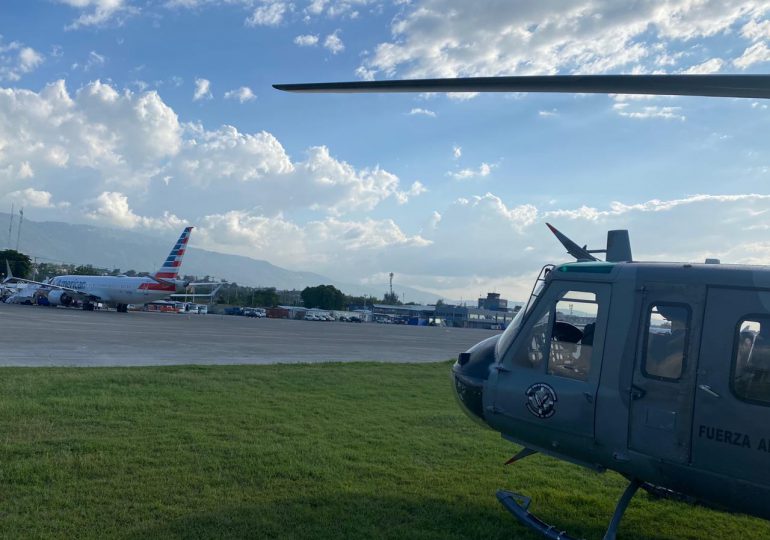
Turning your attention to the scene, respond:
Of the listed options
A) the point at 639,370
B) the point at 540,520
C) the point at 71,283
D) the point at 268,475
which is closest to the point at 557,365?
the point at 639,370

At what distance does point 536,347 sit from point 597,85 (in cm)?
294

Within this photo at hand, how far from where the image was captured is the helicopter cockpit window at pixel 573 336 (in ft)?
18.6

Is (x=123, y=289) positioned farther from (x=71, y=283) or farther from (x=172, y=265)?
(x=71, y=283)

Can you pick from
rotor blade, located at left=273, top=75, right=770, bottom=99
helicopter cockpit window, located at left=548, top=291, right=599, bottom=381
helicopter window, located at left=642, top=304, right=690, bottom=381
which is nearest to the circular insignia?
helicopter cockpit window, located at left=548, top=291, right=599, bottom=381

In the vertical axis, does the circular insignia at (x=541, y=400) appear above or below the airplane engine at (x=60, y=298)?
above

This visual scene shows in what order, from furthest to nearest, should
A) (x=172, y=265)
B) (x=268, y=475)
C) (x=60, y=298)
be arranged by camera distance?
(x=60, y=298), (x=172, y=265), (x=268, y=475)

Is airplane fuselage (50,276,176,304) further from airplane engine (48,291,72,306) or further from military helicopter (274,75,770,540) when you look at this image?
military helicopter (274,75,770,540)

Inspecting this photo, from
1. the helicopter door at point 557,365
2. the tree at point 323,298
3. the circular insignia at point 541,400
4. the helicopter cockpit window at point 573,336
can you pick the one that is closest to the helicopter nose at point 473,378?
the helicopter door at point 557,365

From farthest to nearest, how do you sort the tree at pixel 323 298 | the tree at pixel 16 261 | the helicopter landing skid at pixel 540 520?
1. the tree at pixel 323 298
2. the tree at pixel 16 261
3. the helicopter landing skid at pixel 540 520

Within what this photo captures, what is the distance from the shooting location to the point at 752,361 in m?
4.77

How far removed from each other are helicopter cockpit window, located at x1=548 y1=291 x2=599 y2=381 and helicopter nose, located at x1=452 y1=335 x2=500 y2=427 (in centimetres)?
77

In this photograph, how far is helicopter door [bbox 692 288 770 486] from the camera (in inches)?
183

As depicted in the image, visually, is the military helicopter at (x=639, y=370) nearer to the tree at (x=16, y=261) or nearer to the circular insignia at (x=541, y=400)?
the circular insignia at (x=541, y=400)

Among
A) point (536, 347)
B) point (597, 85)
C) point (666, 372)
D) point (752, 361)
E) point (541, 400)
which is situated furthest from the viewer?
point (536, 347)
